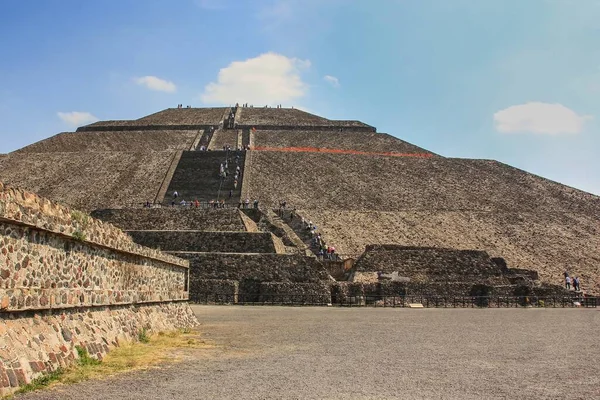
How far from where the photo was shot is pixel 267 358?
27.1 feet

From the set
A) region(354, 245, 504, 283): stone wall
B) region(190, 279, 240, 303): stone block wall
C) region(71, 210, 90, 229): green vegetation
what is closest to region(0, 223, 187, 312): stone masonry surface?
region(71, 210, 90, 229): green vegetation

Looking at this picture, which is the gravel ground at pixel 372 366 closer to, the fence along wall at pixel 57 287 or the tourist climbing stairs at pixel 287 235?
the fence along wall at pixel 57 287

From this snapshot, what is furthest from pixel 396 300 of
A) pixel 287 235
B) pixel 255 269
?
pixel 287 235

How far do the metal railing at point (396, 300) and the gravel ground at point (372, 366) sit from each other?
8361 millimetres

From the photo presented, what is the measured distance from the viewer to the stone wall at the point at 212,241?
2386cm

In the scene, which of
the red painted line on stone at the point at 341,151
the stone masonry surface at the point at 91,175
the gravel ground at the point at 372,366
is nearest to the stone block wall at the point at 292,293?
the gravel ground at the point at 372,366

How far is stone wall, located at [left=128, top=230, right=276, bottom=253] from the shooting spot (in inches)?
939

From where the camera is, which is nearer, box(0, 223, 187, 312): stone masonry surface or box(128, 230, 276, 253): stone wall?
box(0, 223, 187, 312): stone masonry surface

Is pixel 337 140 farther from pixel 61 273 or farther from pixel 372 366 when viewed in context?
pixel 61 273

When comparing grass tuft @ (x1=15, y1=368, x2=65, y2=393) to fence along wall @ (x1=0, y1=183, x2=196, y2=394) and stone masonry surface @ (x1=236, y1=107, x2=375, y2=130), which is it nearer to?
fence along wall @ (x1=0, y1=183, x2=196, y2=394)

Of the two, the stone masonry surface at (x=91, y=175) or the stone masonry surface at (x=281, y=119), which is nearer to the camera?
the stone masonry surface at (x=91, y=175)

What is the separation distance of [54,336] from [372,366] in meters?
3.91

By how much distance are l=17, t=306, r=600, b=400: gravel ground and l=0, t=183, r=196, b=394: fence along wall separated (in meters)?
0.58

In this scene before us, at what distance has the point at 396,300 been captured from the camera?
22.5m
